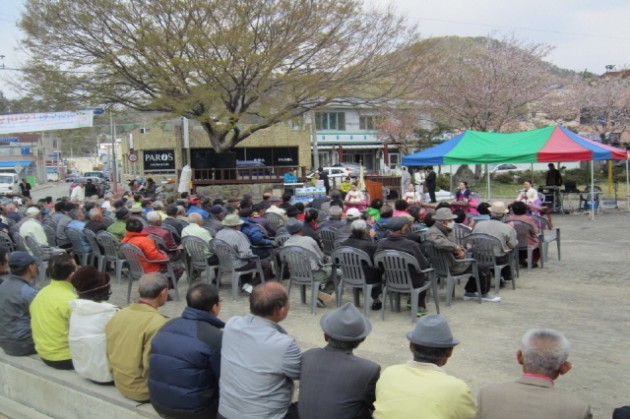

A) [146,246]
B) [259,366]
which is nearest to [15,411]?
[259,366]

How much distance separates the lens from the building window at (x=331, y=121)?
179 ft

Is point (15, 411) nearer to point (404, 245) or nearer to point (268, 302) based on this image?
point (268, 302)

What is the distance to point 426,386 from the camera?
2.91 meters

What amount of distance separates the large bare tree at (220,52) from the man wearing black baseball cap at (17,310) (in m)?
17.1

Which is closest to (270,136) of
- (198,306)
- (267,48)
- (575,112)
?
(267,48)

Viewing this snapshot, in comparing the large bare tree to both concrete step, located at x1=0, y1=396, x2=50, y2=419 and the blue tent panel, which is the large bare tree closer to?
the blue tent panel

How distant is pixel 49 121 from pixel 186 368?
2359 cm

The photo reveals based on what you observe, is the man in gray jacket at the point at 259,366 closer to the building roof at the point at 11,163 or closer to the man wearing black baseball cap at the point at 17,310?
the man wearing black baseball cap at the point at 17,310

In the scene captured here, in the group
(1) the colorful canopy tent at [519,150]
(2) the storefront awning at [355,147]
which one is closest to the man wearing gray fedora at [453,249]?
(1) the colorful canopy tent at [519,150]

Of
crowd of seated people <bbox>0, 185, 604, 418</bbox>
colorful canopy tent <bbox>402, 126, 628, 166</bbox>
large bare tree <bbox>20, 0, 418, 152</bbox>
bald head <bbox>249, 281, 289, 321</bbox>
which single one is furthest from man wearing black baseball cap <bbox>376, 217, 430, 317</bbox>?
large bare tree <bbox>20, 0, 418, 152</bbox>

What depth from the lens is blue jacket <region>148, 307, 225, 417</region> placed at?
12.1 ft

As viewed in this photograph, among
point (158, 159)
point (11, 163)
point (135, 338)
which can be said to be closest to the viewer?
point (135, 338)

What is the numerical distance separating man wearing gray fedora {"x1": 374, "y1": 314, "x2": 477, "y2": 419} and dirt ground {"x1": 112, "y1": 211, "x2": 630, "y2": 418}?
220cm

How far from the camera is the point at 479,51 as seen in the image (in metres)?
Answer: 36.5
